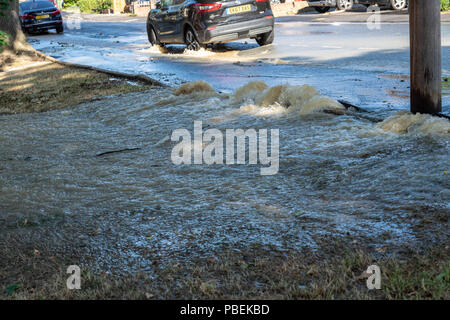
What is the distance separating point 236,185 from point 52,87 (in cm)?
793

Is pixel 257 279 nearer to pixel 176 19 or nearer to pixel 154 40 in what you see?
pixel 176 19

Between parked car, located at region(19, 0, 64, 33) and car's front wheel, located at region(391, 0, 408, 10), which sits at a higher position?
parked car, located at region(19, 0, 64, 33)

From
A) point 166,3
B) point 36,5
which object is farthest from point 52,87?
point 36,5

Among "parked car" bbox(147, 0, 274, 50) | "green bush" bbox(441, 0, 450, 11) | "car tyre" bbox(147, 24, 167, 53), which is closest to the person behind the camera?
"parked car" bbox(147, 0, 274, 50)

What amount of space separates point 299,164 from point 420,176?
3.65 feet

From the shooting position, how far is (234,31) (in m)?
14.2

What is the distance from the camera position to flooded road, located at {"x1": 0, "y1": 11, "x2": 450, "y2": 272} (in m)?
3.71

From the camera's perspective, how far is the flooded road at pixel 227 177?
12.2ft

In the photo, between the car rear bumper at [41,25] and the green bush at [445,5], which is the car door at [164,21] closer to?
the green bush at [445,5]

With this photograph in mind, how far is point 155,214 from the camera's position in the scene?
430cm

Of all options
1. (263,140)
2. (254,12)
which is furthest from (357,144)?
(254,12)

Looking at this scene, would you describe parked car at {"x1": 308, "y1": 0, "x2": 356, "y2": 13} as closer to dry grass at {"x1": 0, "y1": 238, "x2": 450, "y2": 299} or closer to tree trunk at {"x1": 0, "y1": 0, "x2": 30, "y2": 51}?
tree trunk at {"x1": 0, "y1": 0, "x2": 30, "y2": 51}

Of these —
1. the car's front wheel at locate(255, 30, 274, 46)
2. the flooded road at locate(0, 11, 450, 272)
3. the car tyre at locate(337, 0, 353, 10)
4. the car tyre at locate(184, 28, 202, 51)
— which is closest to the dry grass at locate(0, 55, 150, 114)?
the flooded road at locate(0, 11, 450, 272)
